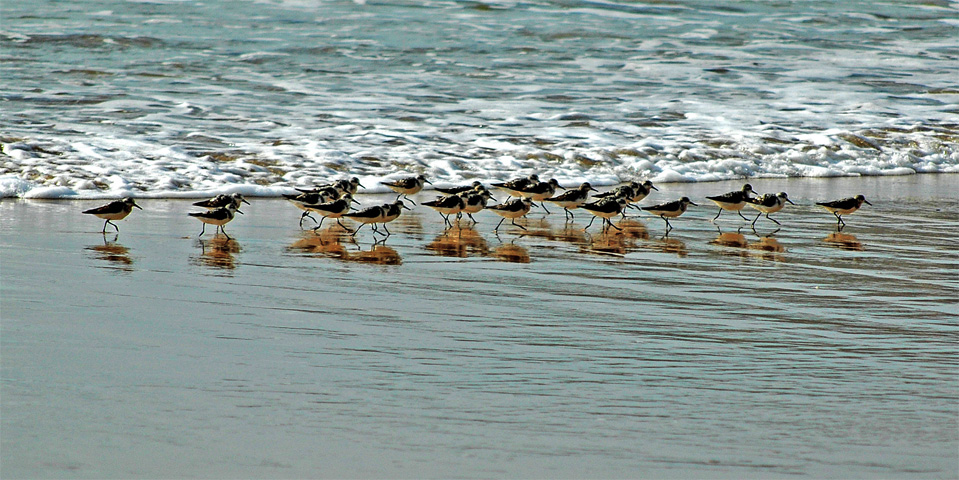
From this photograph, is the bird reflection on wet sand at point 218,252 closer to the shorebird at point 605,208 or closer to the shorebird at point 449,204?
the shorebird at point 449,204

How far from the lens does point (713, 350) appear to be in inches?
216

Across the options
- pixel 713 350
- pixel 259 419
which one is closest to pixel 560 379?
pixel 713 350

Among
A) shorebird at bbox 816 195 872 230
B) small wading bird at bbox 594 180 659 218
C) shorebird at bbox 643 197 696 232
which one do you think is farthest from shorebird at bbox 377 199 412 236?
shorebird at bbox 816 195 872 230

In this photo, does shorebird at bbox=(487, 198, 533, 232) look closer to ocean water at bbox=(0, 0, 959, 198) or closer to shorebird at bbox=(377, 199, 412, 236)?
shorebird at bbox=(377, 199, 412, 236)

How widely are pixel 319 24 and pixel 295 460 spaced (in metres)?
26.6

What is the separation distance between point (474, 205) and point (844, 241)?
3816 millimetres

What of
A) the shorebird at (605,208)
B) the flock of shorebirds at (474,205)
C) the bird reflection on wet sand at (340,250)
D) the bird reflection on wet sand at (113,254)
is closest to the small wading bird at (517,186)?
the flock of shorebirds at (474,205)

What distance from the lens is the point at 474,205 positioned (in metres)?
10.9

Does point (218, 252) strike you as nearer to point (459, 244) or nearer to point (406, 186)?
point (459, 244)

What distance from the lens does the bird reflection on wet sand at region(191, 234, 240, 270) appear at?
8.16 meters

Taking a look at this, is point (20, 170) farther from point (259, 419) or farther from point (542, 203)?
point (259, 419)

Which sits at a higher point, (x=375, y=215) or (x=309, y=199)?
(x=309, y=199)

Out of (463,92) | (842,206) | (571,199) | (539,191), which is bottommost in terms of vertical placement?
(842,206)

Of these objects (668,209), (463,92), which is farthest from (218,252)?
(463,92)
